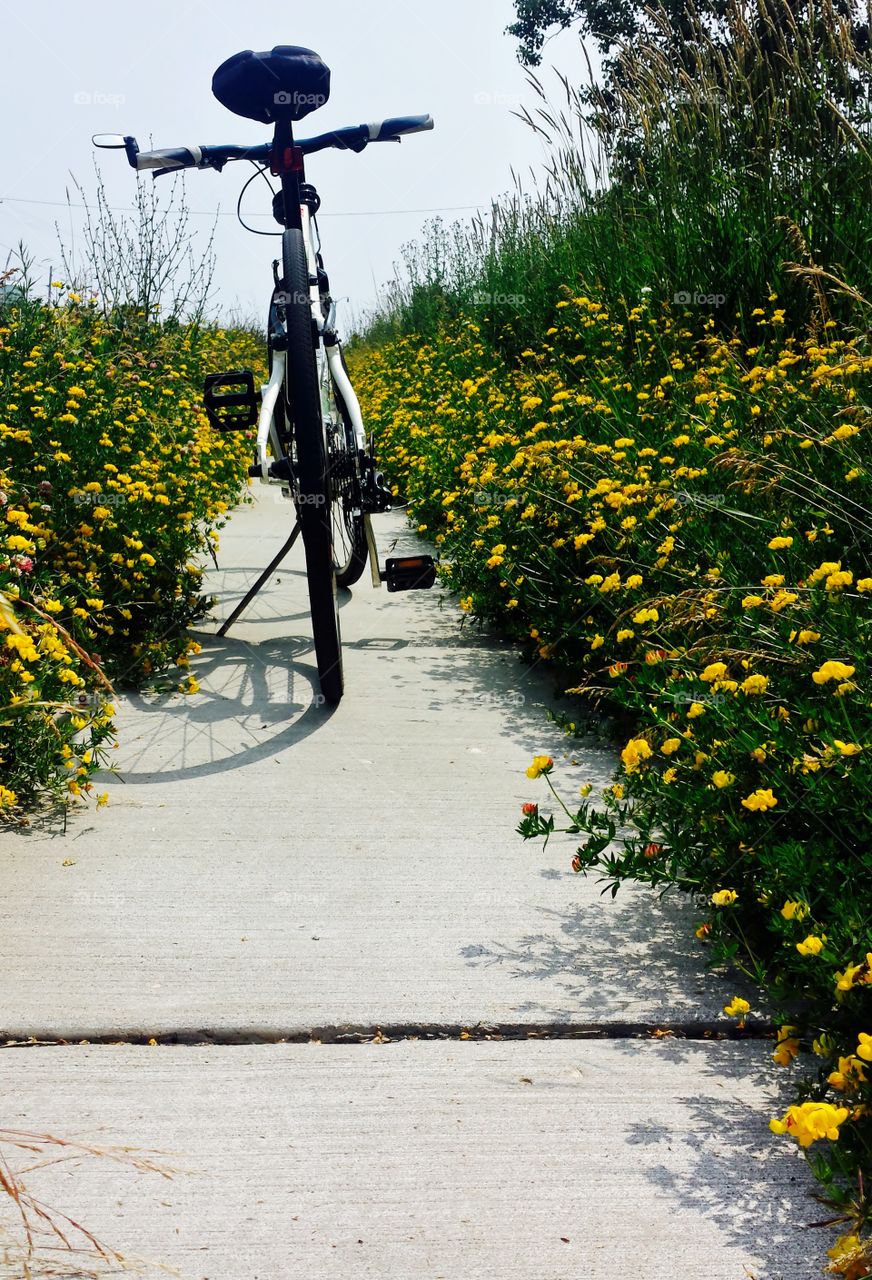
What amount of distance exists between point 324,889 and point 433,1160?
102 centimetres

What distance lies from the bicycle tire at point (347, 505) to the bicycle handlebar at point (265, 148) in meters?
0.80

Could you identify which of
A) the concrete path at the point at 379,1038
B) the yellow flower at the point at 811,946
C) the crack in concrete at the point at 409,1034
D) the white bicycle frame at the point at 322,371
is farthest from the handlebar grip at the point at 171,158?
the yellow flower at the point at 811,946

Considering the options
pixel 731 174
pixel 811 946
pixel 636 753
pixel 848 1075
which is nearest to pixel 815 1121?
pixel 848 1075

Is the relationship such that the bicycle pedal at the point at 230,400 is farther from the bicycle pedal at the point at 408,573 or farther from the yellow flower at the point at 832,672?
the yellow flower at the point at 832,672

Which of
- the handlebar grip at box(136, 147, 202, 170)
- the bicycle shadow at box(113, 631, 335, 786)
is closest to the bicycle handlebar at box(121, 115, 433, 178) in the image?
the handlebar grip at box(136, 147, 202, 170)

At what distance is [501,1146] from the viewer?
1961mm

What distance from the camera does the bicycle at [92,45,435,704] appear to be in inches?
158

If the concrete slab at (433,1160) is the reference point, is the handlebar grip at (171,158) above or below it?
above

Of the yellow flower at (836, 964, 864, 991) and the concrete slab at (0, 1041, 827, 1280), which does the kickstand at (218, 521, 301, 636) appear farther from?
the yellow flower at (836, 964, 864, 991)

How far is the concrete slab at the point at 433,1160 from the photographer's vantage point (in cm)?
172

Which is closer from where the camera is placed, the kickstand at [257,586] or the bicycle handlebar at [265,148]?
the bicycle handlebar at [265,148]

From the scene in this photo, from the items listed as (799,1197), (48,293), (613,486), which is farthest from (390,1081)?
(48,293)

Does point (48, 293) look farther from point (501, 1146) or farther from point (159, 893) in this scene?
point (501, 1146)

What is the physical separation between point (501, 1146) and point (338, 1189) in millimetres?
282
